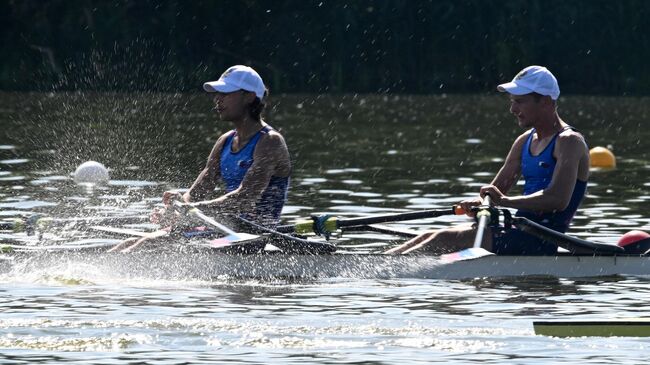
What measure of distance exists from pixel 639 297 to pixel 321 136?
23.9 metres

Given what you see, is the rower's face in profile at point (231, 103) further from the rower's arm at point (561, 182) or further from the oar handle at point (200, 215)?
the rower's arm at point (561, 182)

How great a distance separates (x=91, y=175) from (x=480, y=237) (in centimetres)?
1190

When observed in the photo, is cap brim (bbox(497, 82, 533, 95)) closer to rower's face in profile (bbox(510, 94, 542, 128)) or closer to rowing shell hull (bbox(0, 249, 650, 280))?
rower's face in profile (bbox(510, 94, 542, 128))

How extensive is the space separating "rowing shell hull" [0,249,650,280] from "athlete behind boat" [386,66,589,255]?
16cm

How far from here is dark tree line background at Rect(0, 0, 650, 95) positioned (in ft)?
214

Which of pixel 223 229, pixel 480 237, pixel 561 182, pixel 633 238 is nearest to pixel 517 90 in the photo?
pixel 561 182

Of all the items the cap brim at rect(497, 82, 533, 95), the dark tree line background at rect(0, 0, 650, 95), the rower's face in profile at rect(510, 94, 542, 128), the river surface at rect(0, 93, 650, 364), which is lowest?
the river surface at rect(0, 93, 650, 364)

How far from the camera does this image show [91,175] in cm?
2539

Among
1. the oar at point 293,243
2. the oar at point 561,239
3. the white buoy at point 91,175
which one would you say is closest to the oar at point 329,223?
the oar at point 293,243

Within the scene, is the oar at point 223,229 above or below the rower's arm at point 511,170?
below

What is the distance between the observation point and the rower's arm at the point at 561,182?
1442cm

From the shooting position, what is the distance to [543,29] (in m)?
67.4

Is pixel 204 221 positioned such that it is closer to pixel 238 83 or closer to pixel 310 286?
pixel 310 286

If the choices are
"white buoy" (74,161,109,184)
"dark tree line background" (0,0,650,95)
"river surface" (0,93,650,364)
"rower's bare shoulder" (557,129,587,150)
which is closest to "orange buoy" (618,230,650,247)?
"river surface" (0,93,650,364)
